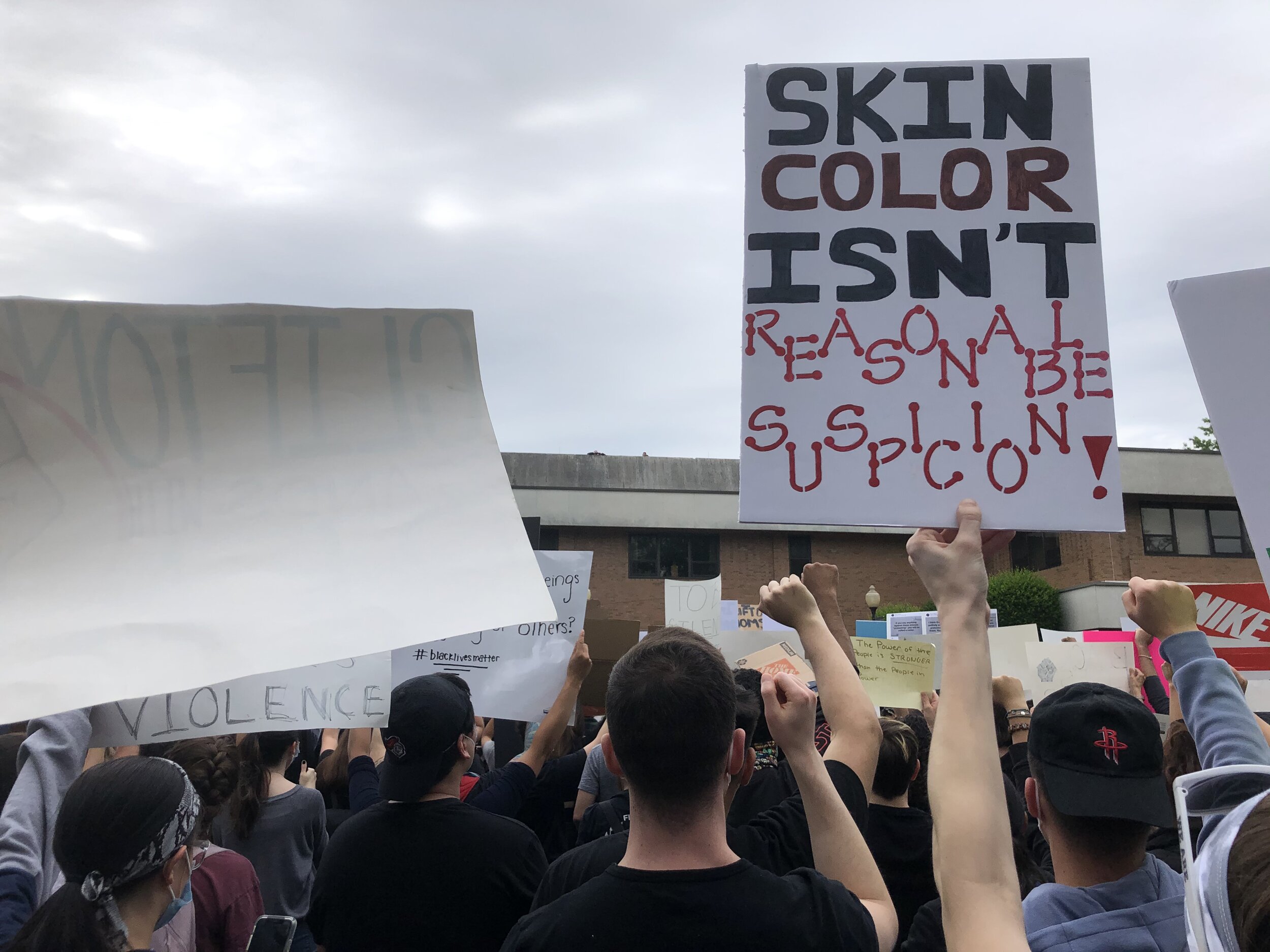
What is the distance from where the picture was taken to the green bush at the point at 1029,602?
28281 millimetres

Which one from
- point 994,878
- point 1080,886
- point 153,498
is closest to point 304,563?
point 153,498

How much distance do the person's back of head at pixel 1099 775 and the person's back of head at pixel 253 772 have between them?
282 cm

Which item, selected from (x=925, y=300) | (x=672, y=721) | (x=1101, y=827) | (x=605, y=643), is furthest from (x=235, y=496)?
(x=605, y=643)

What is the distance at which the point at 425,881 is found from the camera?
2592 millimetres

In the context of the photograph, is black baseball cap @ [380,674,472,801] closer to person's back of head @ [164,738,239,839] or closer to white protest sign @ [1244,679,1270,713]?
person's back of head @ [164,738,239,839]

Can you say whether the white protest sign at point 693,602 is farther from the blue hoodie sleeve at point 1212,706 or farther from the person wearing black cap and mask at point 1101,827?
the blue hoodie sleeve at point 1212,706

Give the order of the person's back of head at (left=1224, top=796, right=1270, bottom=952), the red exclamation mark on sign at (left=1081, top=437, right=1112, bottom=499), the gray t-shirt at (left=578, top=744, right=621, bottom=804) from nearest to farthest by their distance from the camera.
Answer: the person's back of head at (left=1224, top=796, right=1270, bottom=952) → the red exclamation mark on sign at (left=1081, top=437, right=1112, bottom=499) → the gray t-shirt at (left=578, top=744, right=621, bottom=804)

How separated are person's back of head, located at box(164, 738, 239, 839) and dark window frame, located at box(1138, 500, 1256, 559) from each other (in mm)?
30470

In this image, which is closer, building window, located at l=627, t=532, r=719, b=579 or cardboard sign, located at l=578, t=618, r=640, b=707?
cardboard sign, located at l=578, t=618, r=640, b=707

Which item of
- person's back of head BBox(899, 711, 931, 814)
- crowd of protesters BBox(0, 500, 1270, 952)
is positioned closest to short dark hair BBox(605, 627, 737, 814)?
crowd of protesters BBox(0, 500, 1270, 952)

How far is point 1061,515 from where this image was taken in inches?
87.9

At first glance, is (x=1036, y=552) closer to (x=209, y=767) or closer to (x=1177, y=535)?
(x=1177, y=535)

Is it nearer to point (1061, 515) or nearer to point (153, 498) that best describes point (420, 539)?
point (153, 498)

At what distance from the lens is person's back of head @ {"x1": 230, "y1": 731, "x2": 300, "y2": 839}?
3.66 m
